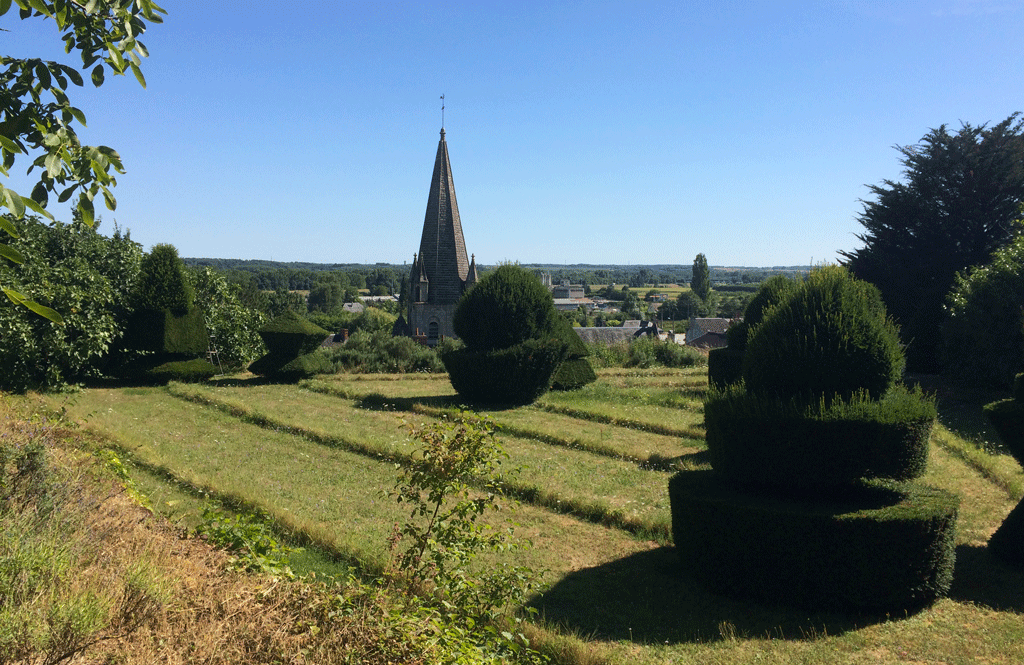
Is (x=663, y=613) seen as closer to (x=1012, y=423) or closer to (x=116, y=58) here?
(x=1012, y=423)

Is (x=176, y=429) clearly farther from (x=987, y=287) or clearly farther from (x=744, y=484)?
(x=987, y=287)

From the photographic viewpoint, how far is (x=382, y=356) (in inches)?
1008

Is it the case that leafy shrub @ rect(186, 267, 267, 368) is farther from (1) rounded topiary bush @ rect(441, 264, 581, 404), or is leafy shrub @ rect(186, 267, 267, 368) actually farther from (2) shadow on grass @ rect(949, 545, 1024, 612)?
(2) shadow on grass @ rect(949, 545, 1024, 612)

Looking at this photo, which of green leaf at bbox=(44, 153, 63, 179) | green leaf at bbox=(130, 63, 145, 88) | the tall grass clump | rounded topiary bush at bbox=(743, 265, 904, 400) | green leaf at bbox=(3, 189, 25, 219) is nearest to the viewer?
green leaf at bbox=(3, 189, 25, 219)

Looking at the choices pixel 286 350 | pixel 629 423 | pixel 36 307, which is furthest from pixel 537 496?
pixel 286 350

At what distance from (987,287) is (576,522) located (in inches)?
634

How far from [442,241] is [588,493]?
28.8 metres

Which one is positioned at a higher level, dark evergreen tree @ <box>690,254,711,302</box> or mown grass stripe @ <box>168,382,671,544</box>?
dark evergreen tree @ <box>690,254,711,302</box>

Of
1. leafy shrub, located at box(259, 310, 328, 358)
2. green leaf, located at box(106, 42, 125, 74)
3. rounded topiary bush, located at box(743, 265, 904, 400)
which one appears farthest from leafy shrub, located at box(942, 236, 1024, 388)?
green leaf, located at box(106, 42, 125, 74)

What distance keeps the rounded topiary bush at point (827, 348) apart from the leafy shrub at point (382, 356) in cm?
1898

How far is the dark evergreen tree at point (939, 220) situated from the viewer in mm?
24781

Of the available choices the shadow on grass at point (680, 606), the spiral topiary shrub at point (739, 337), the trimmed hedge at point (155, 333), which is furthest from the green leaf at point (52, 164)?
the trimmed hedge at point (155, 333)

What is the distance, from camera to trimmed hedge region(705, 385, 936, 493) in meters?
6.54

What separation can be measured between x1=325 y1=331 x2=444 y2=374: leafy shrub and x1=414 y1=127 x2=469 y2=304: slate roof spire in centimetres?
1095
